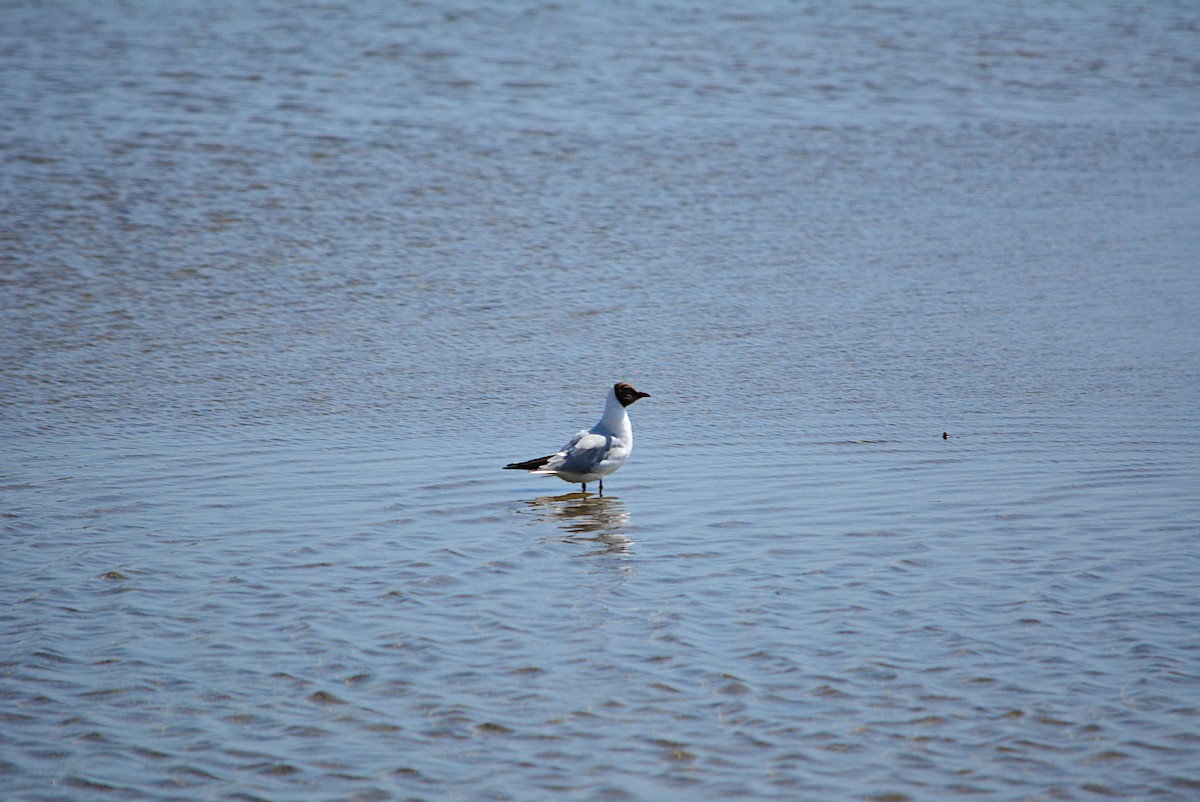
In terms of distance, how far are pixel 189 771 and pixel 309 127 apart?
12.6 meters

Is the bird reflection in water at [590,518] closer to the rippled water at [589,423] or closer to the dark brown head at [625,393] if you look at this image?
the rippled water at [589,423]

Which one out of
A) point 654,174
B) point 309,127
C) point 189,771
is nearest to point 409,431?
point 189,771

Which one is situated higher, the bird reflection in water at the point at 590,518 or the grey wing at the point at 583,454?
the grey wing at the point at 583,454

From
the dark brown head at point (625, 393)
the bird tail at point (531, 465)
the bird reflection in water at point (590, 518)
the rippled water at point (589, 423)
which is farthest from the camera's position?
the dark brown head at point (625, 393)

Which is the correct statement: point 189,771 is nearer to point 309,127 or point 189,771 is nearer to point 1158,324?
point 1158,324

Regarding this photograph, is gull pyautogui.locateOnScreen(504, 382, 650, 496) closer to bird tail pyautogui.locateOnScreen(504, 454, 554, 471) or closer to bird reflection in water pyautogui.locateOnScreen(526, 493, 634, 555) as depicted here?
bird tail pyautogui.locateOnScreen(504, 454, 554, 471)

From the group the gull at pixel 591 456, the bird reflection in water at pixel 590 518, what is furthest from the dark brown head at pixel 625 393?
the bird reflection in water at pixel 590 518

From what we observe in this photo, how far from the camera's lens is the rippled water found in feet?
14.8

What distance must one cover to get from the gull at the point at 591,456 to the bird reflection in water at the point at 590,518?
13 cm

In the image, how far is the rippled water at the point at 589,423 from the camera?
451 centimetres

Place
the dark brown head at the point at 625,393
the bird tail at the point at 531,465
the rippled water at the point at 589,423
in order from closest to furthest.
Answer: the rippled water at the point at 589,423 < the bird tail at the point at 531,465 < the dark brown head at the point at 625,393

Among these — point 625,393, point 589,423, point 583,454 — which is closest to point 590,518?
point 583,454

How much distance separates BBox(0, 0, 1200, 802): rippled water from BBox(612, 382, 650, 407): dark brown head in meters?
0.37

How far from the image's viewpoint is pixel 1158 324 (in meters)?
10.3
